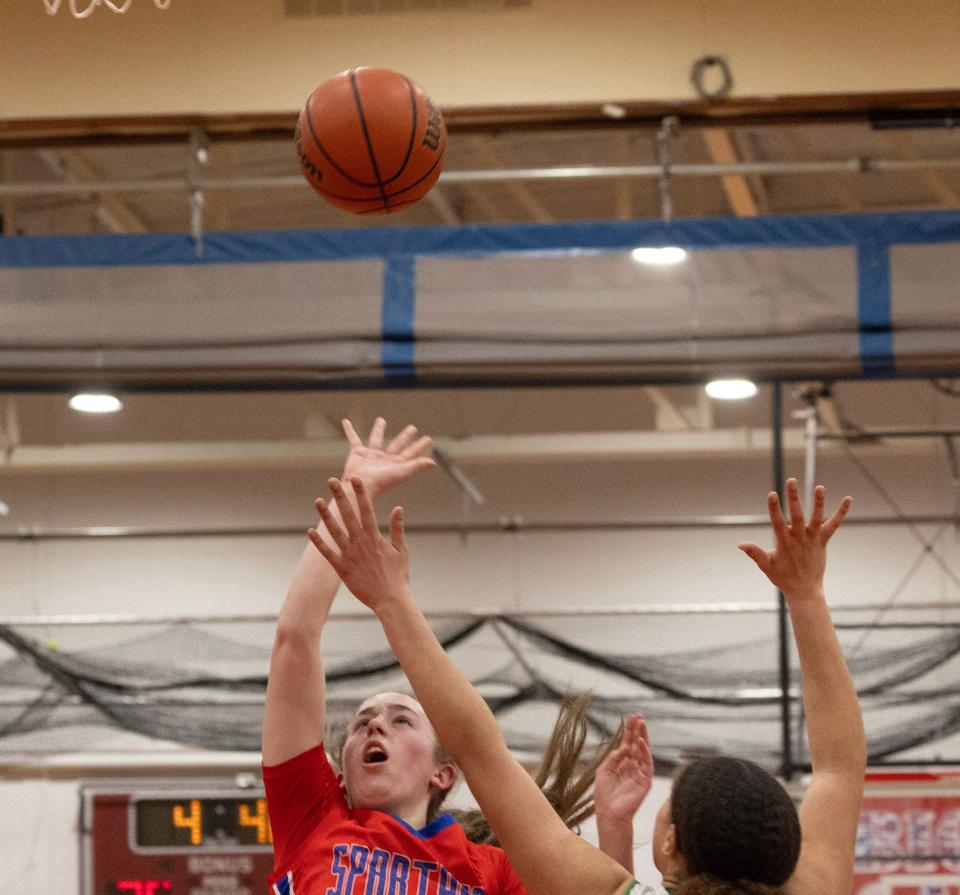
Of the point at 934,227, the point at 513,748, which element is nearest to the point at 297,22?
the point at 934,227

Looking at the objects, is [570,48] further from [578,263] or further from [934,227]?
[934,227]

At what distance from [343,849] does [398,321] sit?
3609mm

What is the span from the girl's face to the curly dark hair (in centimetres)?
93

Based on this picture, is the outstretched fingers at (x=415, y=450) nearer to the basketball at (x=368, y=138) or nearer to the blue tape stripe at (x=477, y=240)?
the basketball at (x=368, y=138)

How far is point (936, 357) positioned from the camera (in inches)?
229

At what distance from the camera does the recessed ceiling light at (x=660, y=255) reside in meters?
6.05

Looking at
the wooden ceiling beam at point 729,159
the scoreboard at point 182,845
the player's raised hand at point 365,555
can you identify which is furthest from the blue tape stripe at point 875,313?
the scoreboard at point 182,845

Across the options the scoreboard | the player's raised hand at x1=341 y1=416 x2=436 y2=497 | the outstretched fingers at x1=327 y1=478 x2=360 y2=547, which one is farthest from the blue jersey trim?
the scoreboard

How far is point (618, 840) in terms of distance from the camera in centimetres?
263

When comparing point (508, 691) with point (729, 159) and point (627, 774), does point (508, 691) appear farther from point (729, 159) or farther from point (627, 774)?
point (627, 774)

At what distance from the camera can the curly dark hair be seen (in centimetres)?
201

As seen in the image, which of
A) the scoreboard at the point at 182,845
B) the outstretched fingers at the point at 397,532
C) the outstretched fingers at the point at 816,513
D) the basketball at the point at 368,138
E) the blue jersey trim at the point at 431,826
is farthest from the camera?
the scoreboard at the point at 182,845

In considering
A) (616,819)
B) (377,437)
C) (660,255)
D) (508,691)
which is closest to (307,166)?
(377,437)

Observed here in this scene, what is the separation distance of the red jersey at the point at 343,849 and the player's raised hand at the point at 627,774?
0.34m
